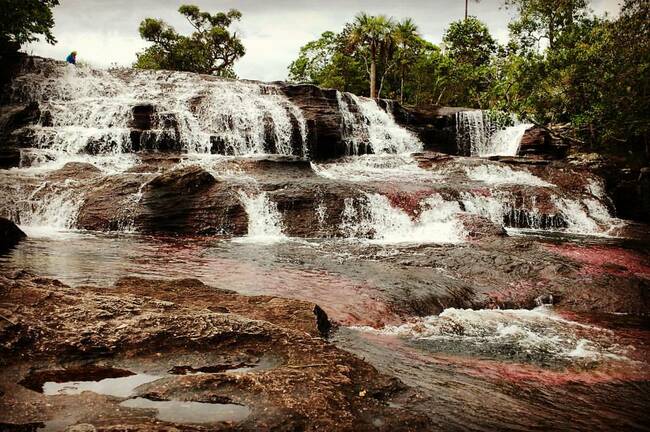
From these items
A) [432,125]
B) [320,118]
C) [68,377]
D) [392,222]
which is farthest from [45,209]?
[432,125]

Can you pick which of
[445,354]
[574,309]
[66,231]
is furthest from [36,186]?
[574,309]

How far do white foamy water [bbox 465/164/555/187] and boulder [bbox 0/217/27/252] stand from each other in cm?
1482

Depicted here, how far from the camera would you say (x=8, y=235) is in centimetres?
966

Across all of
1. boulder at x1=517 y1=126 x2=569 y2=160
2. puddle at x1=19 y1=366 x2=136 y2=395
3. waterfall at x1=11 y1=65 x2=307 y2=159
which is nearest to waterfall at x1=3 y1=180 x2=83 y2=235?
waterfall at x1=11 y1=65 x2=307 y2=159

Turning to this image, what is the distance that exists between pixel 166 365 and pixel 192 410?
0.69 m

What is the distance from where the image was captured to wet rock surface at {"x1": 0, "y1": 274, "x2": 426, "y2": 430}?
9.00 feet

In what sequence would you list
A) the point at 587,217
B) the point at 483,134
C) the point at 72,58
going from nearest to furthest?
the point at 587,217
the point at 72,58
the point at 483,134

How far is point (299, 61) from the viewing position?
134 feet

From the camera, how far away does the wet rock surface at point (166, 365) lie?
9.00 ft

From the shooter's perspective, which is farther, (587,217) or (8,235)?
(587,217)

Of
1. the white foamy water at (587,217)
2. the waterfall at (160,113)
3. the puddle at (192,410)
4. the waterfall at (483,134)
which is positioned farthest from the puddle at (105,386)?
the waterfall at (483,134)

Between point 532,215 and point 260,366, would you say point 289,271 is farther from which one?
point 532,215

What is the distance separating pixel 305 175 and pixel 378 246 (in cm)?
553

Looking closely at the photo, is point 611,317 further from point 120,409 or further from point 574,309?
point 120,409
